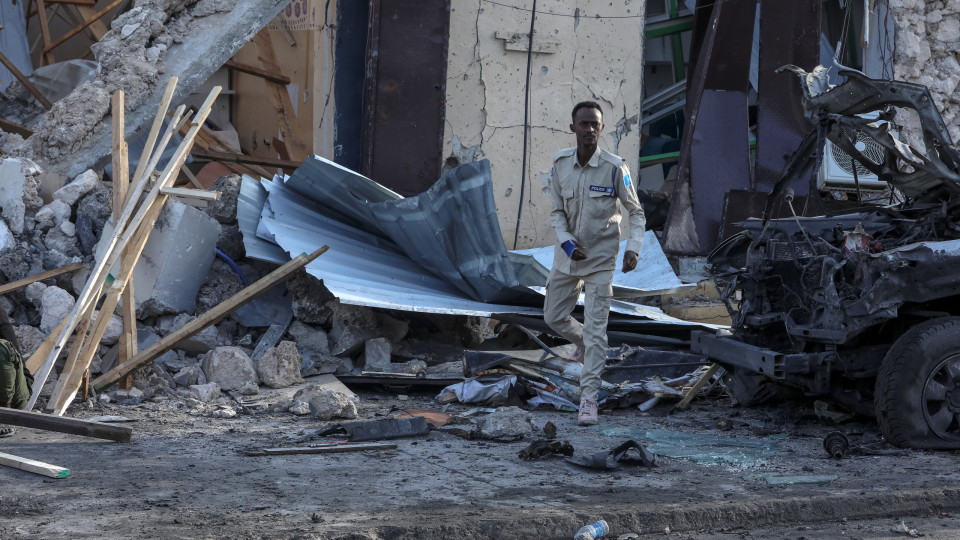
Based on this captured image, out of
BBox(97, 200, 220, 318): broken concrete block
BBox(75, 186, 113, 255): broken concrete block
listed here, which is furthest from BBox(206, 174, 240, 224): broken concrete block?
BBox(75, 186, 113, 255): broken concrete block

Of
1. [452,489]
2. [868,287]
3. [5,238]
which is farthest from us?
[5,238]

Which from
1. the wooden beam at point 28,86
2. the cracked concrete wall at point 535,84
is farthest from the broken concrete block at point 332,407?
the wooden beam at point 28,86

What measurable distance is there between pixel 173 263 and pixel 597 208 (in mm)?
3148

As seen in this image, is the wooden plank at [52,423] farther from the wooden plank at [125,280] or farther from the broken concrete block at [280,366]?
the broken concrete block at [280,366]

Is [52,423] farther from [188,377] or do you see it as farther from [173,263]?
[173,263]

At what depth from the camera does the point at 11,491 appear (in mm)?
4012

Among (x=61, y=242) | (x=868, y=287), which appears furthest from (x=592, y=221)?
(x=61, y=242)

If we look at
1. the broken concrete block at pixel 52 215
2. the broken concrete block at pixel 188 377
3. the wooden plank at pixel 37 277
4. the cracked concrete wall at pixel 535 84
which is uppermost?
the cracked concrete wall at pixel 535 84

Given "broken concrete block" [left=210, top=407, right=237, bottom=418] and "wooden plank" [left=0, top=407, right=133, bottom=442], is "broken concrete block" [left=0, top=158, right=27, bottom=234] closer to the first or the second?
"broken concrete block" [left=210, top=407, right=237, bottom=418]

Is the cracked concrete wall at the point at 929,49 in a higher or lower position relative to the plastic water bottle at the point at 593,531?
higher

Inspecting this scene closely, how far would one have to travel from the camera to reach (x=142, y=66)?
26.9 ft

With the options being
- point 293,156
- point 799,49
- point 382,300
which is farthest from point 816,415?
point 293,156

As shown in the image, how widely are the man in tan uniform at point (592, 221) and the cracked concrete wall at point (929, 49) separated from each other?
6.12 m

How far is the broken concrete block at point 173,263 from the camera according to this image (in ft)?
23.8
